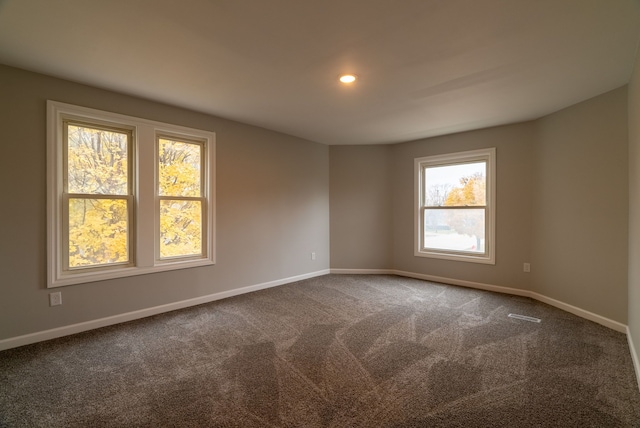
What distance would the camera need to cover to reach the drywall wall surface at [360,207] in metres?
5.54

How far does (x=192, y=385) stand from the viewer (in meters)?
2.06

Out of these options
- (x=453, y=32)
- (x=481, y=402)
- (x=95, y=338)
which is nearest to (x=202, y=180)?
(x=95, y=338)

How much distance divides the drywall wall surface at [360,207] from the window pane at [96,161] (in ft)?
11.1

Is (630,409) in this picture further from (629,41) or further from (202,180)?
(202,180)

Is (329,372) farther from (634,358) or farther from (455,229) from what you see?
(455,229)

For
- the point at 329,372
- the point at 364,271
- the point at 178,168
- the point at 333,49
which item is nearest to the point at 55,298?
the point at 178,168

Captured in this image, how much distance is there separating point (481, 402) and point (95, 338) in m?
3.29

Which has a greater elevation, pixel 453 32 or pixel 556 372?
pixel 453 32

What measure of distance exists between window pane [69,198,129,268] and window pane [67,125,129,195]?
141 mm

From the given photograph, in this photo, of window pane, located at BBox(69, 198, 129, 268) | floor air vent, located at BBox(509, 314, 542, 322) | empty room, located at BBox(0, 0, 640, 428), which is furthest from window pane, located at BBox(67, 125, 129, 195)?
floor air vent, located at BBox(509, 314, 542, 322)

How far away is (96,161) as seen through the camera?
3.12m

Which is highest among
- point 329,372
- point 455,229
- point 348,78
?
point 348,78

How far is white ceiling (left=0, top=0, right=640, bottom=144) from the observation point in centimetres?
186

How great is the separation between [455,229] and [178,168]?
4.27 meters
